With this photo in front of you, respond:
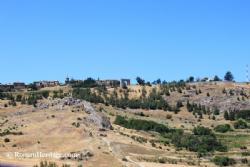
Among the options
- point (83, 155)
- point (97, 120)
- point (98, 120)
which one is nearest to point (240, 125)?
point (98, 120)

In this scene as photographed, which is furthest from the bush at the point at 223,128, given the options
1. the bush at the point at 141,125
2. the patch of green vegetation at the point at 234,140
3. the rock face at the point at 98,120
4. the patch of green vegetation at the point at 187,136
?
the rock face at the point at 98,120

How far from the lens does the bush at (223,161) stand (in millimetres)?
83050

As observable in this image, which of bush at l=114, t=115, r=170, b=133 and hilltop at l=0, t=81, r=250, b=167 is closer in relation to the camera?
hilltop at l=0, t=81, r=250, b=167

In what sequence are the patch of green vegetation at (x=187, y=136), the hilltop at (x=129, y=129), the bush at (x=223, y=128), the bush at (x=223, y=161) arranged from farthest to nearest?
the bush at (x=223, y=128)
the patch of green vegetation at (x=187, y=136)
the bush at (x=223, y=161)
the hilltop at (x=129, y=129)

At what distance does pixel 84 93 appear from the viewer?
156 meters

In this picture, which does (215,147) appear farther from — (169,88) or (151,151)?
(169,88)

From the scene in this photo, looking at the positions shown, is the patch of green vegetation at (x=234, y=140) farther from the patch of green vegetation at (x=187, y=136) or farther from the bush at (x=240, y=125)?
the bush at (x=240, y=125)

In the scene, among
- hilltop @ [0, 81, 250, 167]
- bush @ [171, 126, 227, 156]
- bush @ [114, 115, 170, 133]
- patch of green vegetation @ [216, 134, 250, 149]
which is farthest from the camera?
bush @ [114, 115, 170, 133]

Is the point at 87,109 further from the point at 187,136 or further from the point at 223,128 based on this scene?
the point at 223,128

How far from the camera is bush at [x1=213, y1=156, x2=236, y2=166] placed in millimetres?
83050

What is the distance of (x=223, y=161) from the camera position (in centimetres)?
8356

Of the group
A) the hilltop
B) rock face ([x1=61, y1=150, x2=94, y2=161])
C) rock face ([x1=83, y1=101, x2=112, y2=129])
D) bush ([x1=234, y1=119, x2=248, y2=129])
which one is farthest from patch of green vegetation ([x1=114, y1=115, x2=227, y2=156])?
rock face ([x1=61, y1=150, x2=94, y2=161])

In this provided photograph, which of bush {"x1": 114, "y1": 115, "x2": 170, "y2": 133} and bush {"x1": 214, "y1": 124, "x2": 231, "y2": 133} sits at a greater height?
bush {"x1": 114, "y1": 115, "x2": 170, "y2": 133}

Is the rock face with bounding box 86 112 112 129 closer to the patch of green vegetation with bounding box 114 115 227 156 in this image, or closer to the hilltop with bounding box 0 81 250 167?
the hilltop with bounding box 0 81 250 167
